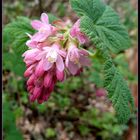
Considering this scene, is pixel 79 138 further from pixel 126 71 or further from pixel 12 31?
pixel 12 31

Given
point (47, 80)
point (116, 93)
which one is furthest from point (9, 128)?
point (116, 93)

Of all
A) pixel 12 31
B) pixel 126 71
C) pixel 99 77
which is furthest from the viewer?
pixel 126 71

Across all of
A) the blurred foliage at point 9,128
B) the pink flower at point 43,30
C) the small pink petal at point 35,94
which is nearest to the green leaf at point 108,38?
the pink flower at point 43,30

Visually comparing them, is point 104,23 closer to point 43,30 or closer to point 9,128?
point 43,30

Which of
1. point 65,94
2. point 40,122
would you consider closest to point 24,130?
point 40,122

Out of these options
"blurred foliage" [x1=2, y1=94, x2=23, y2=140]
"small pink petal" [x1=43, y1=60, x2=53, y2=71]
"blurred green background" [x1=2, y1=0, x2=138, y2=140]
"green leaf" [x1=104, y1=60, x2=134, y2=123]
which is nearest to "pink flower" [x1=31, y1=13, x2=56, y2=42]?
"small pink petal" [x1=43, y1=60, x2=53, y2=71]

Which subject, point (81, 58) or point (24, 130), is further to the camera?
point (24, 130)
